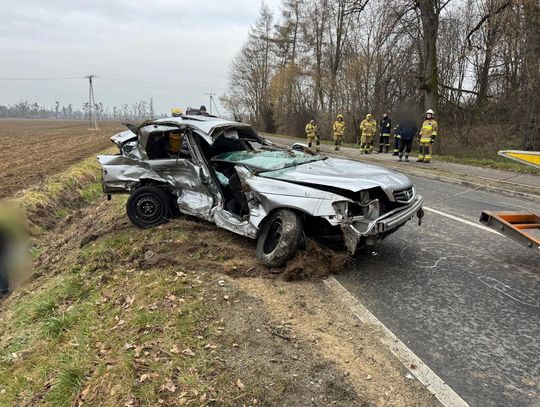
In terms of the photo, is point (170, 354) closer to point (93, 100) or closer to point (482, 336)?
point (482, 336)

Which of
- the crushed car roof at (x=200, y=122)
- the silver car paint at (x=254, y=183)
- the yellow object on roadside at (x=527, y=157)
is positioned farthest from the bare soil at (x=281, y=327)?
the yellow object on roadside at (x=527, y=157)

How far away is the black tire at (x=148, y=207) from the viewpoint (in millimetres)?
6512

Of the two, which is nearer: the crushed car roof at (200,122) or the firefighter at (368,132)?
the crushed car roof at (200,122)

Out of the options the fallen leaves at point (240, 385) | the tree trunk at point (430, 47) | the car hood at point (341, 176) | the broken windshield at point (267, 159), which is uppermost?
the tree trunk at point (430, 47)

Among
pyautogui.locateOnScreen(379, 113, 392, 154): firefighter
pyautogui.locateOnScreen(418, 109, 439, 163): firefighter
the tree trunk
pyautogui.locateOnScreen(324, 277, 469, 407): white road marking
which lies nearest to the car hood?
pyautogui.locateOnScreen(324, 277, 469, 407): white road marking

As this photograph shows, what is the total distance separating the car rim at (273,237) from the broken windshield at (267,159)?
689 mm

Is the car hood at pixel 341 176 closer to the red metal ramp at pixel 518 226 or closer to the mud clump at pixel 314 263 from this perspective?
the mud clump at pixel 314 263

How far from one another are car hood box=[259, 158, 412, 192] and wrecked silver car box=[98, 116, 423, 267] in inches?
0.4

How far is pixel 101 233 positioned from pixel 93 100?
64.7 metres

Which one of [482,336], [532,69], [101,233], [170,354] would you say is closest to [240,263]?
[170,354]

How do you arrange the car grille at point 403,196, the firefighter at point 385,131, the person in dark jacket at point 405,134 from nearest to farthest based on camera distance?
the car grille at point 403,196 → the person in dark jacket at point 405,134 → the firefighter at point 385,131

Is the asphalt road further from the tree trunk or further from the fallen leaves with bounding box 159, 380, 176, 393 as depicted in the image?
the tree trunk

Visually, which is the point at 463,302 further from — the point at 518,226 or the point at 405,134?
the point at 405,134

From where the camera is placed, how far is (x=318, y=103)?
36.2 metres
